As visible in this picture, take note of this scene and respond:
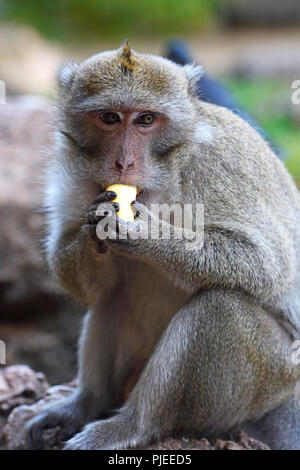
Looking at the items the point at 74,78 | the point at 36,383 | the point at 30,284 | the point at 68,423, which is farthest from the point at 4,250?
the point at 74,78

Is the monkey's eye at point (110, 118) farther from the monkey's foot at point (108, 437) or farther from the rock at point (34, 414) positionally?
the rock at point (34, 414)

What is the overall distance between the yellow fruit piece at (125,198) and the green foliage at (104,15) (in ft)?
56.1

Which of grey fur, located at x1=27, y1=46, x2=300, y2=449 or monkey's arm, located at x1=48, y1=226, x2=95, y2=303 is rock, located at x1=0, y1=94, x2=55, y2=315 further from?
grey fur, located at x1=27, y1=46, x2=300, y2=449

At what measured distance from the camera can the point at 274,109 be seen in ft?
45.0

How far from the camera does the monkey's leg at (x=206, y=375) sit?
410 centimetres

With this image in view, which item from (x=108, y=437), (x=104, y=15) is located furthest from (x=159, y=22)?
(x=108, y=437)

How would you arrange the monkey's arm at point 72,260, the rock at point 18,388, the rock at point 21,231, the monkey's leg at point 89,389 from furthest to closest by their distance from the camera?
the rock at point 21,231, the rock at point 18,388, the monkey's leg at point 89,389, the monkey's arm at point 72,260

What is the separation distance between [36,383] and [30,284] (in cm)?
223

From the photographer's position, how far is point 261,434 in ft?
15.6

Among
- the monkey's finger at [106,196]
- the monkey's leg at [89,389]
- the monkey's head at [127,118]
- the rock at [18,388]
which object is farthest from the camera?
the rock at [18,388]

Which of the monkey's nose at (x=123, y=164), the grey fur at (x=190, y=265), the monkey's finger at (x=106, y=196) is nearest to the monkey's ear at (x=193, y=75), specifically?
the grey fur at (x=190, y=265)

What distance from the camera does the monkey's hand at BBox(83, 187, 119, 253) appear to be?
3.85 meters
